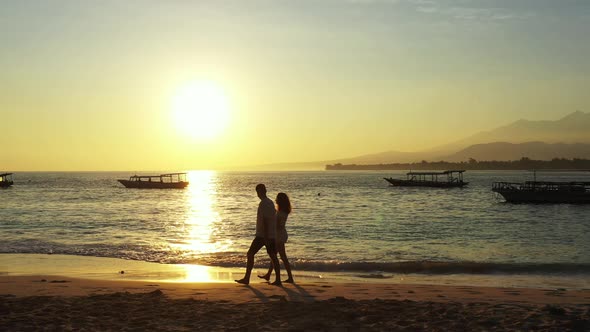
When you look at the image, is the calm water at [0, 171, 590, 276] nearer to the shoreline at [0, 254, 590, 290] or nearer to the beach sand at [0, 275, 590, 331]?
the shoreline at [0, 254, 590, 290]

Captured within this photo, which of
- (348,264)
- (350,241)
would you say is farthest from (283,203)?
(350,241)

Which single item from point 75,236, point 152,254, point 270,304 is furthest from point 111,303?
point 75,236

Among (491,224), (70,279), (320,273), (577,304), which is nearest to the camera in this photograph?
(577,304)

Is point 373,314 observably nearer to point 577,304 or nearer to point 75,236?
point 577,304

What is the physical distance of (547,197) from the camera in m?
60.6

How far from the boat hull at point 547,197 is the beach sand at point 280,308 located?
51440 millimetres

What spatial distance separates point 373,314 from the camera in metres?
9.38

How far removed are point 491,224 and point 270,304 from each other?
101ft

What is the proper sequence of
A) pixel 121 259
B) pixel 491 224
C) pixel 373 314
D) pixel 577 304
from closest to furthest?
pixel 373 314, pixel 577 304, pixel 121 259, pixel 491 224

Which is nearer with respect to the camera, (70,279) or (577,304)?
(577,304)

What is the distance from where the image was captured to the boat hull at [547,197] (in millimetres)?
59500

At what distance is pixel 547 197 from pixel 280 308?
57.6 m

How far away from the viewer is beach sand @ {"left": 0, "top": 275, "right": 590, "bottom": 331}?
343 inches

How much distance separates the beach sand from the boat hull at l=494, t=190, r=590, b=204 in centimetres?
5144
